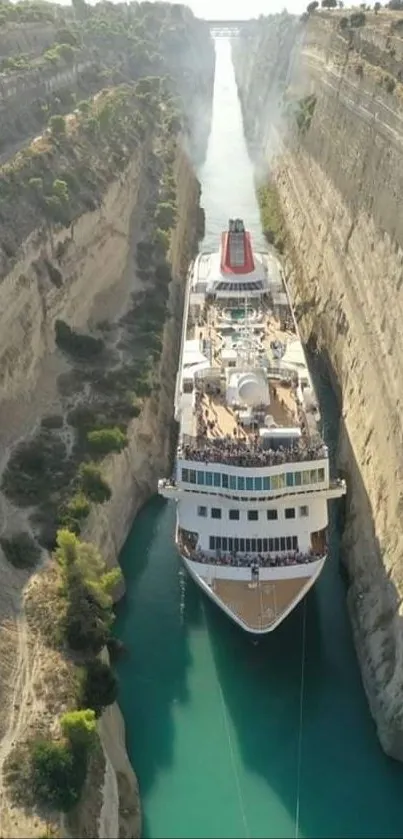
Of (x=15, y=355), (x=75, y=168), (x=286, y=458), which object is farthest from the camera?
(x=75, y=168)

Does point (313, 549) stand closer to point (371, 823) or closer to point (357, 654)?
point (357, 654)

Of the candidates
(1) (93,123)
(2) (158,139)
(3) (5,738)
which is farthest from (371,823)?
(2) (158,139)

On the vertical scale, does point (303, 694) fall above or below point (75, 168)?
below

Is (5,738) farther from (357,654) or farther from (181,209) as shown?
(181,209)

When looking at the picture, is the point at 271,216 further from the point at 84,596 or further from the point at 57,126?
the point at 84,596

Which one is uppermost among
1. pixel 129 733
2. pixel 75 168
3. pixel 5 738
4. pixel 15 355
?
pixel 75 168

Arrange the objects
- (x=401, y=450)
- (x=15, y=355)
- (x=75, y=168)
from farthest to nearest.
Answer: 1. (x=75, y=168)
2. (x=15, y=355)
3. (x=401, y=450)

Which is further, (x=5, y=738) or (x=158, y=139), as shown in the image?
(x=158, y=139)

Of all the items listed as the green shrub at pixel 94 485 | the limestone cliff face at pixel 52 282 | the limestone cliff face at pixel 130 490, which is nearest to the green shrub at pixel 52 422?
the limestone cliff face at pixel 52 282
